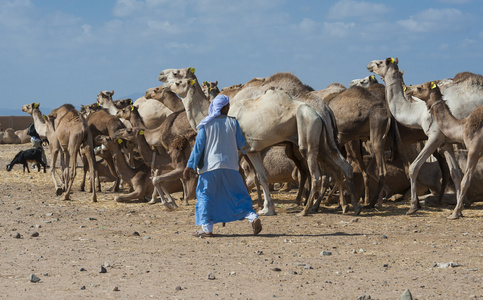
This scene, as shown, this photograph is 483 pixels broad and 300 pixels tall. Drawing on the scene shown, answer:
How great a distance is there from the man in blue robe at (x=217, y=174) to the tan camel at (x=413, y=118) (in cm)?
347

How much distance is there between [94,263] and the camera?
7441mm

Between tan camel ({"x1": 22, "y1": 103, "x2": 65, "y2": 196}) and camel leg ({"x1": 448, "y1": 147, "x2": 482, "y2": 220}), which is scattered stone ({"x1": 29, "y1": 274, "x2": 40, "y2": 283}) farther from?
Answer: tan camel ({"x1": 22, "y1": 103, "x2": 65, "y2": 196})

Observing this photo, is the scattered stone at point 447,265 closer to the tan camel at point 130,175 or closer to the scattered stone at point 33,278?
the scattered stone at point 33,278

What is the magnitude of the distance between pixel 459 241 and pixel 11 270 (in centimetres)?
507

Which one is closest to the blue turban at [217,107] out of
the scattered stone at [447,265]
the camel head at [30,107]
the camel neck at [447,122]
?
the scattered stone at [447,265]

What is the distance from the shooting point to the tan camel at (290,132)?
430 inches

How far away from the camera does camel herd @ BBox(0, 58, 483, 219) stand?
1108 centimetres

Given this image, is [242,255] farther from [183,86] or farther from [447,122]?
[183,86]

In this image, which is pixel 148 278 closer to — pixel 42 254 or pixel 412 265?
pixel 42 254

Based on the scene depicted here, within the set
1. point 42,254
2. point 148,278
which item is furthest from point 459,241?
point 42,254

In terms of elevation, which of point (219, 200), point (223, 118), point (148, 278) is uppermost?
point (223, 118)

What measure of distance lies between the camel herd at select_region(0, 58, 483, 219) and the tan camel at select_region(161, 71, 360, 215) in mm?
15

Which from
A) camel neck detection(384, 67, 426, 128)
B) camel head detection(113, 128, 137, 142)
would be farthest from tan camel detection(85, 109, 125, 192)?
camel neck detection(384, 67, 426, 128)

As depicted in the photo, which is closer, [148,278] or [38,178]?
[148,278]
